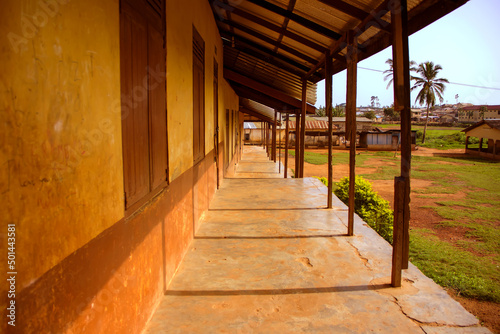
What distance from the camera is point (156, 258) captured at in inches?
109

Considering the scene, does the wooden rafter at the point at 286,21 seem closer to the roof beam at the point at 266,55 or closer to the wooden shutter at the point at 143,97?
the roof beam at the point at 266,55

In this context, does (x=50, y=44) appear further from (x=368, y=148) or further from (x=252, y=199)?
(x=368, y=148)

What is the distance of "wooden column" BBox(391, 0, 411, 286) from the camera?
10.4 ft

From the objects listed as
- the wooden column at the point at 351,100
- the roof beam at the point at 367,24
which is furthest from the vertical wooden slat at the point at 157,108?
the wooden column at the point at 351,100

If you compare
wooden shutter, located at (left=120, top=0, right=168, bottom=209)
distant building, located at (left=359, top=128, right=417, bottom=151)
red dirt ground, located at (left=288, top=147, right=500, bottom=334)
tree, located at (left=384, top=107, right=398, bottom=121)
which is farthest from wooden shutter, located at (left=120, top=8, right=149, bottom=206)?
tree, located at (left=384, top=107, right=398, bottom=121)

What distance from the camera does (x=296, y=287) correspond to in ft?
10.7

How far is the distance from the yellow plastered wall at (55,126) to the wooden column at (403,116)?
252 centimetres

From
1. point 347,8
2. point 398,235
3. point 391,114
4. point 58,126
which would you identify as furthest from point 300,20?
point 391,114

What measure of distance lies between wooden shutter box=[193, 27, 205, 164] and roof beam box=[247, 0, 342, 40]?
3.37ft

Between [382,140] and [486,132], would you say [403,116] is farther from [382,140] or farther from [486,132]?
[382,140]

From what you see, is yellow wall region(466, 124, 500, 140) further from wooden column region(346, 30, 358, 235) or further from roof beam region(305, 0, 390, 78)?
wooden column region(346, 30, 358, 235)

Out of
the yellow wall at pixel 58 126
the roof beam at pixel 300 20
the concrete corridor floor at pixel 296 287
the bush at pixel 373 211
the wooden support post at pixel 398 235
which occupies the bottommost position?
the bush at pixel 373 211

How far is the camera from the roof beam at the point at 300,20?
487 centimetres

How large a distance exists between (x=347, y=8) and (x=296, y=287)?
3160 mm
